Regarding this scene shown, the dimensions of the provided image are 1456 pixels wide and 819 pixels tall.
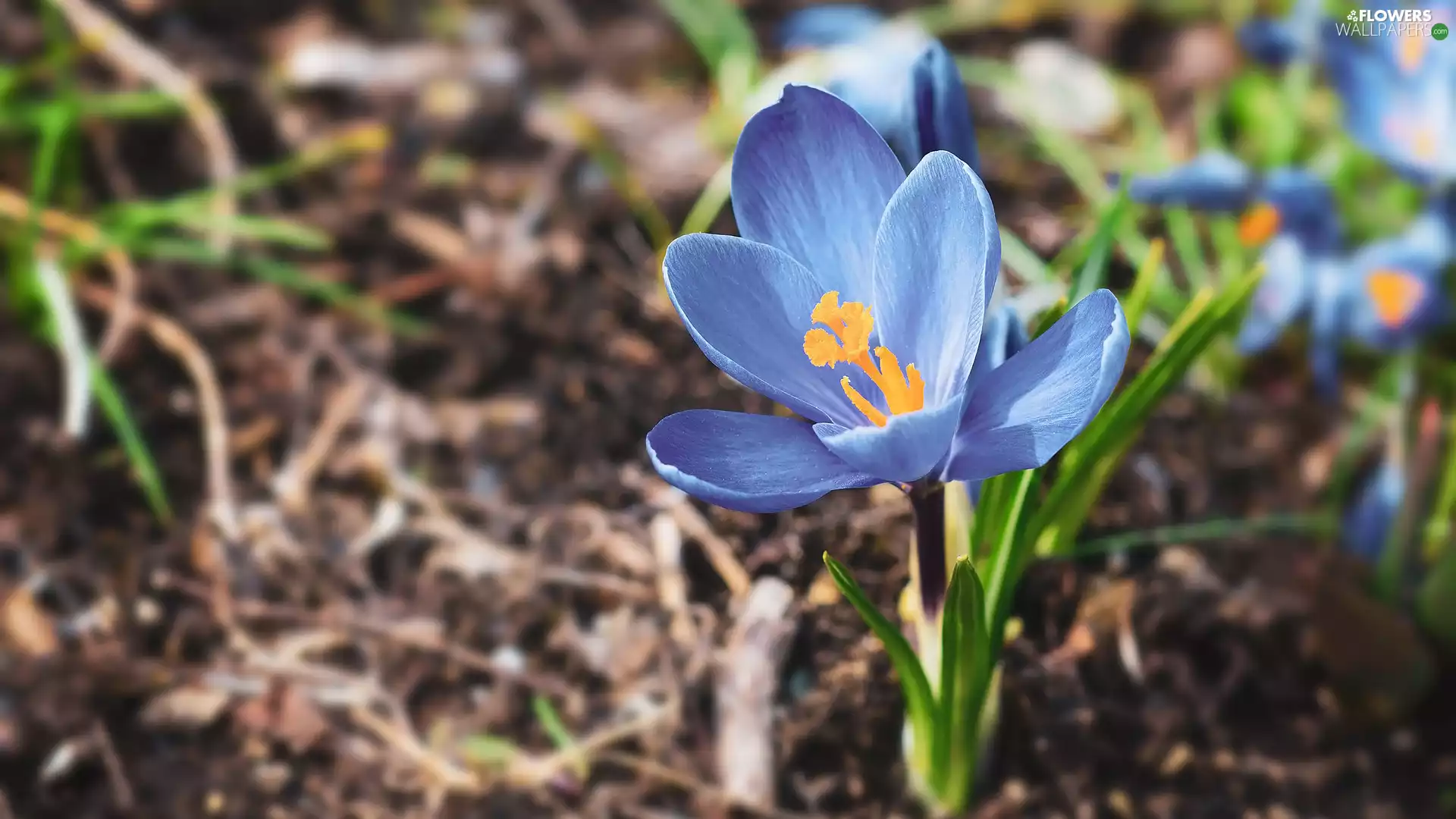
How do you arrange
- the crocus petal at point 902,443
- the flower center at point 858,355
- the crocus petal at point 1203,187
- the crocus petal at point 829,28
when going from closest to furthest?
the crocus petal at point 902,443 < the flower center at point 858,355 < the crocus petal at point 1203,187 < the crocus petal at point 829,28

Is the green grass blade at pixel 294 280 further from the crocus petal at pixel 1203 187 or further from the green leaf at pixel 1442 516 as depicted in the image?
the green leaf at pixel 1442 516

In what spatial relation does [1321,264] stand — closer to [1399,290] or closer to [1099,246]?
[1399,290]

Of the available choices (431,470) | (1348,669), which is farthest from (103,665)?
(1348,669)

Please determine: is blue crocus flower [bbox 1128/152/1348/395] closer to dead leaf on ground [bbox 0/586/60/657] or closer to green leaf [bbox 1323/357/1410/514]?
green leaf [bbox 1323/357/1410/514]

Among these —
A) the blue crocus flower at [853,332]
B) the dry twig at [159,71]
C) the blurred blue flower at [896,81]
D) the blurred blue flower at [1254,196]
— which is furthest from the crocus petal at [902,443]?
the dry twig at [159,71]

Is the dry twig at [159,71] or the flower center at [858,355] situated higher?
the dry twig at [159,71]

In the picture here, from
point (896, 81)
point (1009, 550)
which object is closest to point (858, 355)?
point (1009, 550)
